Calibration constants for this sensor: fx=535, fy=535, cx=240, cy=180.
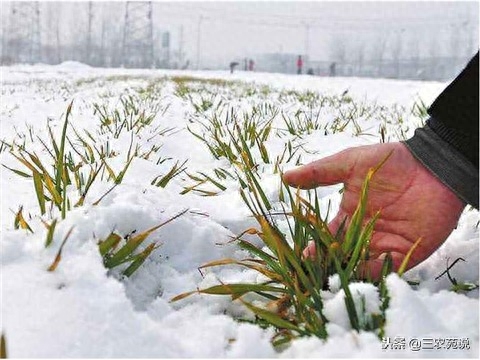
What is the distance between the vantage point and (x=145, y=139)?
10.6 feet

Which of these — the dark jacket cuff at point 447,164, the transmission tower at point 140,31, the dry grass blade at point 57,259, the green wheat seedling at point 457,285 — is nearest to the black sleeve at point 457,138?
the dark jacket cuff at point 447,164

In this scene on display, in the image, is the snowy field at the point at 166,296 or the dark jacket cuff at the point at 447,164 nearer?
the snowy field at the point at 166,296

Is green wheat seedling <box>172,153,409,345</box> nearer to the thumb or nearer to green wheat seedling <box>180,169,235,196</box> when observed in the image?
the thumb

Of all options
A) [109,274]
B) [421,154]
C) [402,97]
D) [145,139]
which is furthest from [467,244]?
[402,97]

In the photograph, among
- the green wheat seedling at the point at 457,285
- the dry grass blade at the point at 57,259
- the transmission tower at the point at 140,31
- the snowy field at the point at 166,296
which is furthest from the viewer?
the transmission tower at the point at 140,31

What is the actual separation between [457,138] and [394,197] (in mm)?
234

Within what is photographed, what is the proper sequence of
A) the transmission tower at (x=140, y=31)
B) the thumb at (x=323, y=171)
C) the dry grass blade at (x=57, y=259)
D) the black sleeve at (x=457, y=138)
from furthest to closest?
the transmission tower at (x=140, y=31)
the thumb at (x=323, y=171)
the black sleeve at (x=457, y=138)
the dry grass blade at (x=57, y=259)

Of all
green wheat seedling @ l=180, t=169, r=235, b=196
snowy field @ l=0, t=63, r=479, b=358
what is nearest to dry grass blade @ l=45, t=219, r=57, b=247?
snowy field @ l=0, t=63, r=479, b=358

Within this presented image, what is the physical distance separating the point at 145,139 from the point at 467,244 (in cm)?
222

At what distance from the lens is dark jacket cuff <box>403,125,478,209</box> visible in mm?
1300

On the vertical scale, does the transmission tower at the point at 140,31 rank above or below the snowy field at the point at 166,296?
above

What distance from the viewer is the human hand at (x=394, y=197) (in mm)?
1327

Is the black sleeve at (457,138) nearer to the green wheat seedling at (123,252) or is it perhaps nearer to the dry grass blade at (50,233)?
the green wheat seedling at (123,252)

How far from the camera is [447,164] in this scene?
1354mm
